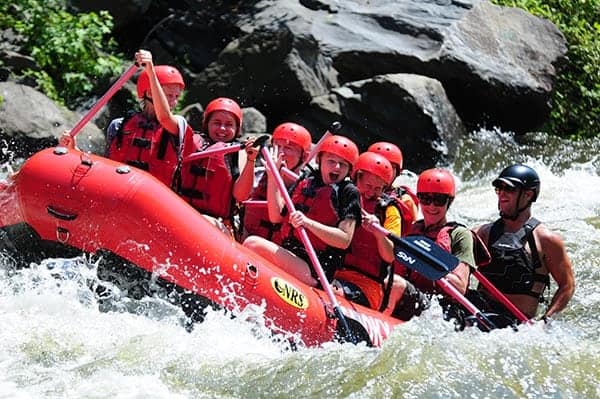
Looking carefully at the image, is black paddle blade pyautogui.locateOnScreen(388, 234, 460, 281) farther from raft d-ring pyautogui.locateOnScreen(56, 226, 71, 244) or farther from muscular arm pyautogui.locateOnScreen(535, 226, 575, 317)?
raft d-ring pyautogui.locateOnScreen(56, 226, 71, 244)

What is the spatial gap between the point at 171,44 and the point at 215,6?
39.5 inches

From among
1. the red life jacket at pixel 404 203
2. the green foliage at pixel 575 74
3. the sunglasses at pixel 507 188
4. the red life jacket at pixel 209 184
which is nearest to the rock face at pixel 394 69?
the green foliage at pixel 575 74

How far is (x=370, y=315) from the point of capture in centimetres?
554

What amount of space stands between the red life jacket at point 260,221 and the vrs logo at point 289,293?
66 centimetres

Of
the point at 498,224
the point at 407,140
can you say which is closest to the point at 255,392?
the point at 498,224

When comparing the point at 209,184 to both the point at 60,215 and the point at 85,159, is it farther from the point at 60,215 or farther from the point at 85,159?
the point at 60,215

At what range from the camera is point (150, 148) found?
6055 millimetres

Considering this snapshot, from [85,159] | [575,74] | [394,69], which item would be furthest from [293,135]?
[575,74]

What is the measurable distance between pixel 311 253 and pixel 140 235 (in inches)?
39.5

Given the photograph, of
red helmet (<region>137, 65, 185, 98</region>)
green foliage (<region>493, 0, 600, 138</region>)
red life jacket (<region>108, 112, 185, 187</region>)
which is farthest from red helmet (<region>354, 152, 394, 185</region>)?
green foliage (<region>493, 0, 600, 138</region>)

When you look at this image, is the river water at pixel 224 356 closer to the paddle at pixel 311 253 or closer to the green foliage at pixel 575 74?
the paddle at pixel 311 253

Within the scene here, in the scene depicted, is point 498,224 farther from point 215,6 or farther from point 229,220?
point 215,6

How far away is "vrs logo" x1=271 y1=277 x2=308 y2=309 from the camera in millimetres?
5230

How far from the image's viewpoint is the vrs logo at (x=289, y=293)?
5.23m
